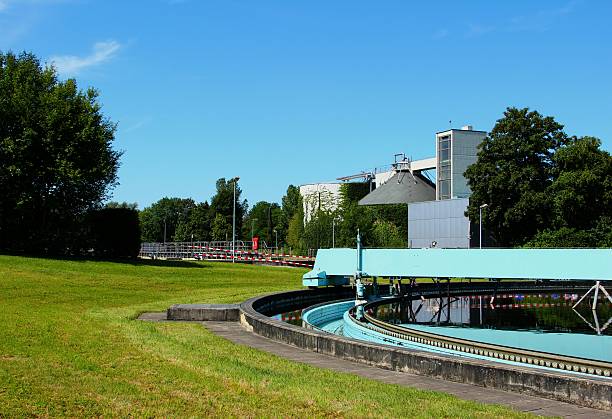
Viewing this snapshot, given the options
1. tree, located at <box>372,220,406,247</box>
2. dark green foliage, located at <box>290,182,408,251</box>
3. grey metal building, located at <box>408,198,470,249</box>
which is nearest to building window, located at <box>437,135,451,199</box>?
grey metal building, located at <box>408,198,470,249</box>

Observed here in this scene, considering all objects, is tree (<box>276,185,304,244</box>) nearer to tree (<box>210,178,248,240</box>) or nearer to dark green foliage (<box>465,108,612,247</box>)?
tree (<box>210,178,248,240</box>)

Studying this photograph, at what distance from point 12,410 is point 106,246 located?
Answer: 4559 cm

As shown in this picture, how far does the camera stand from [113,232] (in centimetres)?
5197

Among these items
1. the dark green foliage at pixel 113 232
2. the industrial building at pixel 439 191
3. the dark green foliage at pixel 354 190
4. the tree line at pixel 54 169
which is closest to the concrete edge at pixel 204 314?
the tree line at pixel 54 169

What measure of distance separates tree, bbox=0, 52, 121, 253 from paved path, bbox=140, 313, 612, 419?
3500 centimetres

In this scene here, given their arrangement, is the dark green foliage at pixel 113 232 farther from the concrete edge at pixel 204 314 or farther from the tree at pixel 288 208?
the tree at pixel 288 208

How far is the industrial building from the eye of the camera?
72.6 metres

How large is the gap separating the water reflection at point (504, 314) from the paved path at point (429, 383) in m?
9.78

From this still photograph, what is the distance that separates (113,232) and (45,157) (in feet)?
26.9

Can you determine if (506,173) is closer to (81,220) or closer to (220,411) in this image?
(81,220)

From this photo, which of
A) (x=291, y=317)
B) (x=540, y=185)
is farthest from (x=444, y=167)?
(x=291, y=317)

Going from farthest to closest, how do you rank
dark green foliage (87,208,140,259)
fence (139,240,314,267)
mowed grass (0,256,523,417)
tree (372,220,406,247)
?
tree (372,220,406,247), fence (139,240,314,267), dark green foliage (87,208,140,259), mowed grass (0,256,523,417)

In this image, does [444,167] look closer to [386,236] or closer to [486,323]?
[386,236]

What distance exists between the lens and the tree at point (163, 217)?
175000 millimetres
